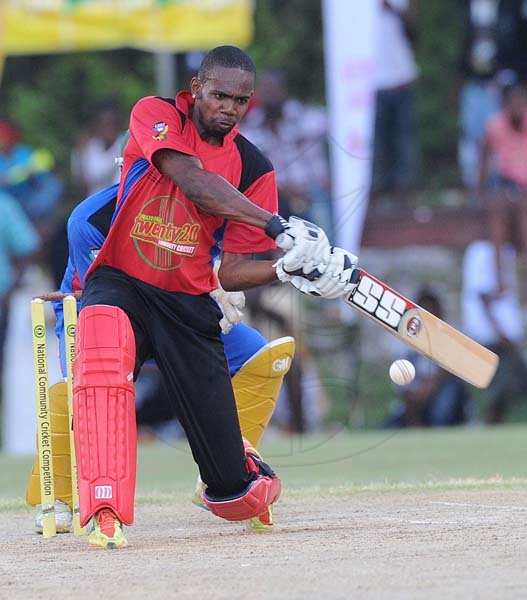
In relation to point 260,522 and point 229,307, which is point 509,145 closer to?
point 229,307

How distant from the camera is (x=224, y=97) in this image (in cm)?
595

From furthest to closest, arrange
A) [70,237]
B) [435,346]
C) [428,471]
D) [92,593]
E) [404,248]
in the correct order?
[404,248], [428,471], [70,237], [435,346], [92,593]

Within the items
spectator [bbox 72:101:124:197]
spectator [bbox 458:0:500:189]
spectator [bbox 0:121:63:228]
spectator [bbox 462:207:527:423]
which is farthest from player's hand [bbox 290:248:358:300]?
spectator [bbox 458:0:500:189]

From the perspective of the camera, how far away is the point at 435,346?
6.30 m

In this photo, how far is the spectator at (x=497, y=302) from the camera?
14734 mm

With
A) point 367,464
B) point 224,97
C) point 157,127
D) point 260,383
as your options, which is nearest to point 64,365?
point 260,383

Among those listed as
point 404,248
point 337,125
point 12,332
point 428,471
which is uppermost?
point 337,125

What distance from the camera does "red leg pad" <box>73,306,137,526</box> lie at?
18.7 ft

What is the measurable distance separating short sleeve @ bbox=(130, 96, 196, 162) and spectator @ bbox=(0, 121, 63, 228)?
9.22 m

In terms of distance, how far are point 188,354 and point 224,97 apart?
1.21 meters

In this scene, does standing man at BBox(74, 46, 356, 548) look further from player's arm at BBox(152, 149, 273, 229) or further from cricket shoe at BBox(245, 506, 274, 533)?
cricket shoe at BBox(245, 506, 274, 533)

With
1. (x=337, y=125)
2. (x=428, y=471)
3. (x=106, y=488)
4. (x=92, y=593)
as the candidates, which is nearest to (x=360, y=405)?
(x=337, y=125)

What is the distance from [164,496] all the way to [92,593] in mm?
3867

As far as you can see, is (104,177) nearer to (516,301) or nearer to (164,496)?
(516,301)
